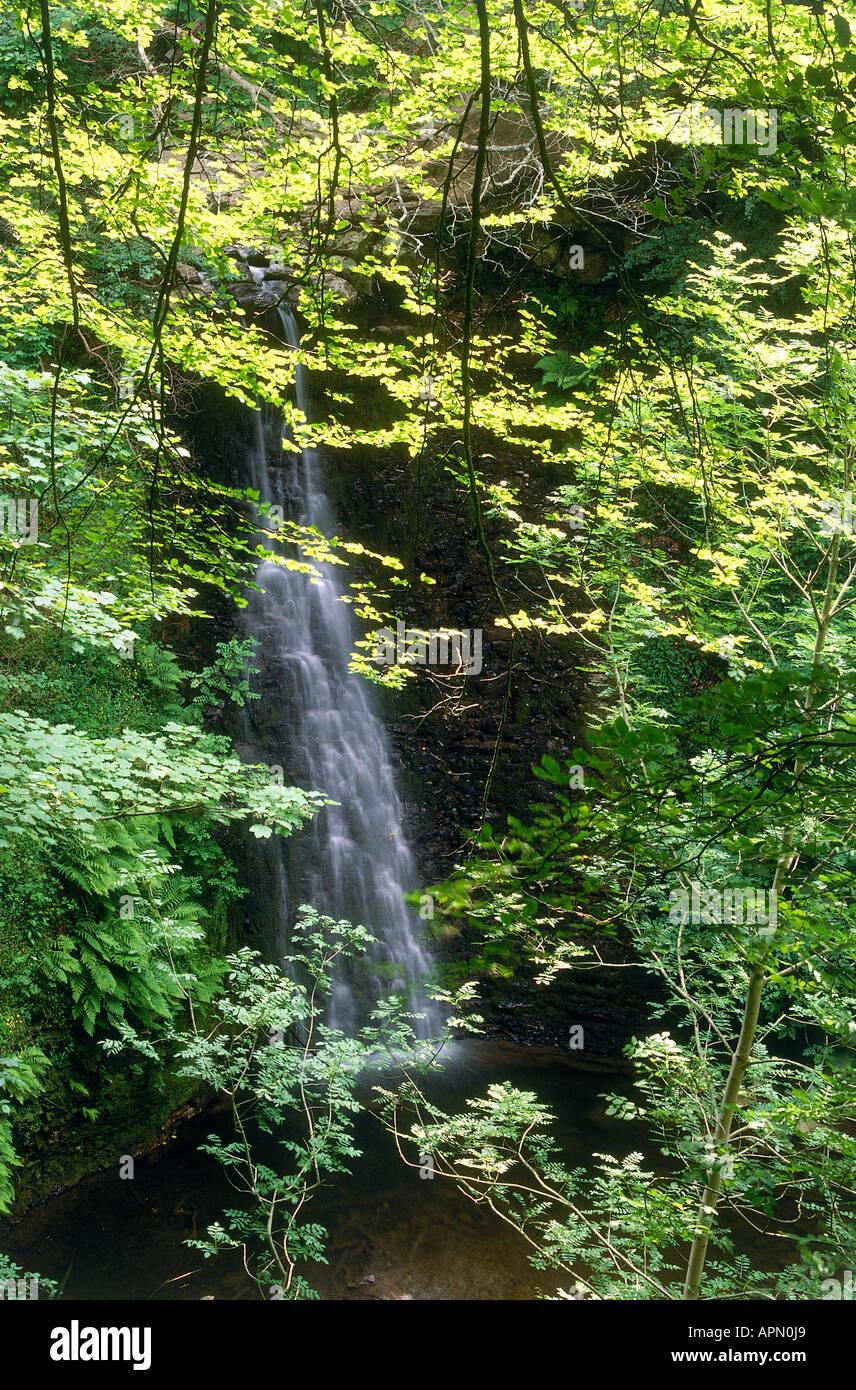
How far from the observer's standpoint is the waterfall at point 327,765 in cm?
953

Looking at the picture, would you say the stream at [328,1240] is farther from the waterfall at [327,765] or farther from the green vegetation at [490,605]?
the waterfall at [327,765]

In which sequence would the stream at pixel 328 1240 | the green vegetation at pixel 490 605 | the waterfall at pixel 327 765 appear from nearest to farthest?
the green vegetation at pixel 490 605 → the stream at pixel 328 1240 → the waterfall at pixel 327 765

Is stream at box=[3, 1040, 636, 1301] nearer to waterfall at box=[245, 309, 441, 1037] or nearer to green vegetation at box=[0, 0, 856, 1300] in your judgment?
green vegetation at box=[0, 0, 856, 1300]

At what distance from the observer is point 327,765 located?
10047mm

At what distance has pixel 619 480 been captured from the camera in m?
5.04

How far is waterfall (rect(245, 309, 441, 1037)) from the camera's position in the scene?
31.3ft

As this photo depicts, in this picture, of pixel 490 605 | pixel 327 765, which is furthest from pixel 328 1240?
pixel 490 605

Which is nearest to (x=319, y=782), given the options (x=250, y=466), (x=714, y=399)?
(x=250, y=466)

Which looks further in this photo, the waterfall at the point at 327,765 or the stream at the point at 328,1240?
the waterfall at the point at 327,765

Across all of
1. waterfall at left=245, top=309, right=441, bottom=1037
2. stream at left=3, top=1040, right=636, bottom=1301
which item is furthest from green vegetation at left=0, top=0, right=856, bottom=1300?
waterfall at left=245, top=309, right=441, bottom=1037

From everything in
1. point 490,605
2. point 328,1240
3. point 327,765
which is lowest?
point 328,1240

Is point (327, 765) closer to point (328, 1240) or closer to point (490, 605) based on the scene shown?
point (328, 1240)

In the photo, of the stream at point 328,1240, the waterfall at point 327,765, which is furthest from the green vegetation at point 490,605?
the waterfall at point 327,765
